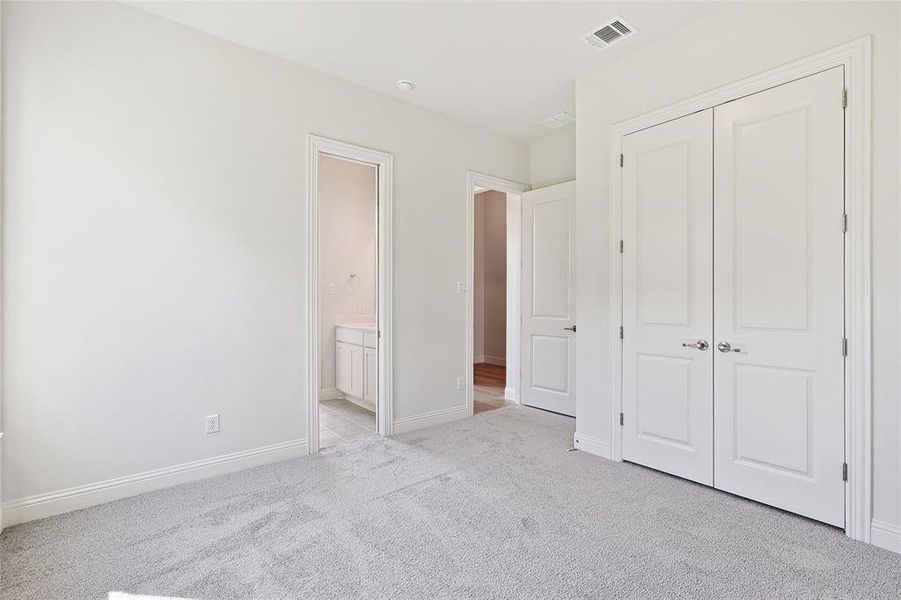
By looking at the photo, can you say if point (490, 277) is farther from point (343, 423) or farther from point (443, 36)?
point (443, 36)

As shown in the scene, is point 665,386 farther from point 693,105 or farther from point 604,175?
point 693,105

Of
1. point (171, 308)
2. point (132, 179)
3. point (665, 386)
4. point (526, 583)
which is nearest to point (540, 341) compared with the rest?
point (665, 386)

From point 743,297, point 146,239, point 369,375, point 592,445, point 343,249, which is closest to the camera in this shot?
point 743,297

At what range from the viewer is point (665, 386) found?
2781 mm

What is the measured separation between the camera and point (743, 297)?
95.3 inches

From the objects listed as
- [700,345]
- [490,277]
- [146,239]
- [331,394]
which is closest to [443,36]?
[146,239]

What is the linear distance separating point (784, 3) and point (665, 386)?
222 centimetres

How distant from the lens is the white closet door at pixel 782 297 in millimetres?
2117

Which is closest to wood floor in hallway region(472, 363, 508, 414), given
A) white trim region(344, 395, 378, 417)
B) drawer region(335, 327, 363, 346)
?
white trim region(344, 395, 378, 417)

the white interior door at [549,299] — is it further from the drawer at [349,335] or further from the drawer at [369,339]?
the drawer at [349,335]

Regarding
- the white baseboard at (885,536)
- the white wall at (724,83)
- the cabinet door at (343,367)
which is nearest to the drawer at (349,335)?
the cabinet door at (343,367)

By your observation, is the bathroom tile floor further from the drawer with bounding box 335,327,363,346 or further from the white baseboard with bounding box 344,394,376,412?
the drawer with bounding box 335,327,363,346

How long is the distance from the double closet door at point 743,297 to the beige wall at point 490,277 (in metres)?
4.37

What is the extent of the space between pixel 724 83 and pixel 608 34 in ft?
2.48
